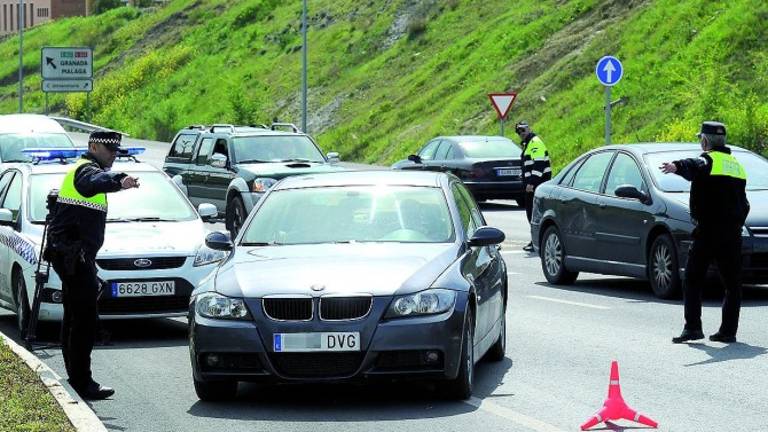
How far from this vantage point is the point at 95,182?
10.1 metres

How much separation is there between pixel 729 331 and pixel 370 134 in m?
44.0

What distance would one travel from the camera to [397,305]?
9.48 metres

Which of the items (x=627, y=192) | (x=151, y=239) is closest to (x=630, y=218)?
(x=627, y=192)

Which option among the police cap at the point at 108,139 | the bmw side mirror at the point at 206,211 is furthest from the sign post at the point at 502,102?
the police cap at the point at 108,139

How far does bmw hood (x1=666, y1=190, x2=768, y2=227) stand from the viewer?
15.4 meters

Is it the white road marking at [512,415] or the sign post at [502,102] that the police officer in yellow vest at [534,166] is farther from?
the sign post at [502,102]

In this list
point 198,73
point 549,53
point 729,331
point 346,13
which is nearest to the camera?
point 729,331

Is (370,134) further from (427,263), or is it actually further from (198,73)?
(427,263)

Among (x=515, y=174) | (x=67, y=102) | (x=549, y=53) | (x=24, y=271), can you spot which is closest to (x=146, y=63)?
(x=67, y=102)

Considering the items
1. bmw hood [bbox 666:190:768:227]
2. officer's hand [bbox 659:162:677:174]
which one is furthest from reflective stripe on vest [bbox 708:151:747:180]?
bmw hood [bbox 666:190:768:227]

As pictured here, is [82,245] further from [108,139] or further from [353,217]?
[353,217]

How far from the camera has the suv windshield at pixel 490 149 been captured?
32906 millimetres

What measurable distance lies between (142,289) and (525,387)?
162 inches

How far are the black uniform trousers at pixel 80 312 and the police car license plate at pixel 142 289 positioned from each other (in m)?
3.07
